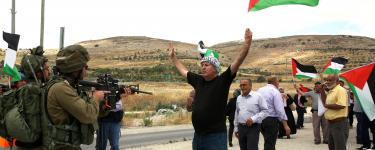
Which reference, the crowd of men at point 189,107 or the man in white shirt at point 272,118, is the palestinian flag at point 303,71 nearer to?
the man in white shirt at point 272,118

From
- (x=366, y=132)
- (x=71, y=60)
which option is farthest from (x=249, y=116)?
(x=366, y=132)

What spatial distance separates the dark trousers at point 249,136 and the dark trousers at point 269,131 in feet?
2.93

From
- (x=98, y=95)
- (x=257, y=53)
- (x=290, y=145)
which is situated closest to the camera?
(x=98, y=95)

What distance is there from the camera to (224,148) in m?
6.38

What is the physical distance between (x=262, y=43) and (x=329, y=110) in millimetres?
164496

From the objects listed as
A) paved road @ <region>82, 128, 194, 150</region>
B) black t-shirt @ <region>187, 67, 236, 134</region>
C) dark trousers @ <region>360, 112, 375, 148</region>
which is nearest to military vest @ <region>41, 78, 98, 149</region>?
black t-shirt @ <region>187, 67, 236, 134</region>

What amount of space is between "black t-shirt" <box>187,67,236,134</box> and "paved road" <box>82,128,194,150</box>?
889 cm

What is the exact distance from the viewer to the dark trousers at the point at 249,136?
862 cm

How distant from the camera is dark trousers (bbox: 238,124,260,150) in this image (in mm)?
8625

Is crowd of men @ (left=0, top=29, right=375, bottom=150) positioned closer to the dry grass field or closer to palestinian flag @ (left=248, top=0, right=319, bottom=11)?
palestinian flag @ (left=248, top=0, right=319, bottom=11)

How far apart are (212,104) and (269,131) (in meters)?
3.83

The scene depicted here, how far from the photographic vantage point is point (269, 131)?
980 cm

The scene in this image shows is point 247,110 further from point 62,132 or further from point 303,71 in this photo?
point 303,71

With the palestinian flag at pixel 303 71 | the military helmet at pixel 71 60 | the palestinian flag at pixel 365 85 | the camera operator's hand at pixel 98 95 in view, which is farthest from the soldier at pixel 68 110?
the palestinian flag at pixel 303 71
